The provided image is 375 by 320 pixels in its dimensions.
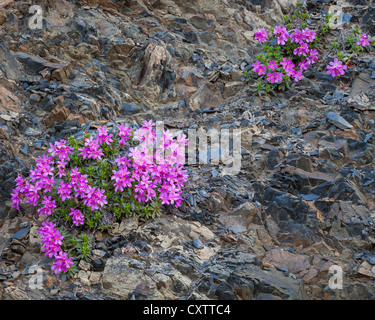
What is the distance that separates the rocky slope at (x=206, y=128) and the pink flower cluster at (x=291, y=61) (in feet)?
0.84

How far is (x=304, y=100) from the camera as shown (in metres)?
8.71

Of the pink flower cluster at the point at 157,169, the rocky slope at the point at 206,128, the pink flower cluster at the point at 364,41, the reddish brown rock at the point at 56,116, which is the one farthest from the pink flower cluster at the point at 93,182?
the pink flower cluster at the point at 364,41

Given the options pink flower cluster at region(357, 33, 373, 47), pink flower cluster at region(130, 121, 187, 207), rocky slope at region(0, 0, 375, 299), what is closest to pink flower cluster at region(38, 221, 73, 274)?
rocky slope at region(0, 0, 375, 299)

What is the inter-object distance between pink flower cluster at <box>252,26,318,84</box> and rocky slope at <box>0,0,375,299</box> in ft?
0.84

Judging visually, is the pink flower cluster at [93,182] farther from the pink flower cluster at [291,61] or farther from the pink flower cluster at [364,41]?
the pink flower cluster at [364,41]

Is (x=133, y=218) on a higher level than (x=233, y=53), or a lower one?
lower

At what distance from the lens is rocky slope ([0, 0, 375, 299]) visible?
5.57m

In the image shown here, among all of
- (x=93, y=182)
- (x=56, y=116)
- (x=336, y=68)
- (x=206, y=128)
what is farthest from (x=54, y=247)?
(x=336, y=68)

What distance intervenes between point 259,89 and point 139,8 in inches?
148

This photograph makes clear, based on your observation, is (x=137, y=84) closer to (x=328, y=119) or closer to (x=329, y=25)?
(x=328, y=119)

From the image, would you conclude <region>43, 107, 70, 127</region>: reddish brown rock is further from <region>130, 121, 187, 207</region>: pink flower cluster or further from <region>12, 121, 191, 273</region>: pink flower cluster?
<region>130, 121, 187, 207</region>: pink flower cluster

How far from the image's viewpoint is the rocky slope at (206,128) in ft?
18.3

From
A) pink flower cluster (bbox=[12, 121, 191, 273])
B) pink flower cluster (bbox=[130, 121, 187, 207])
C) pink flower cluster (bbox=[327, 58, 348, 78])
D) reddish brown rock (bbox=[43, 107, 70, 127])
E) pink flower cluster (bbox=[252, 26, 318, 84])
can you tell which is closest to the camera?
pink flower cluster (bbox=[12, 121, 191, 273])
